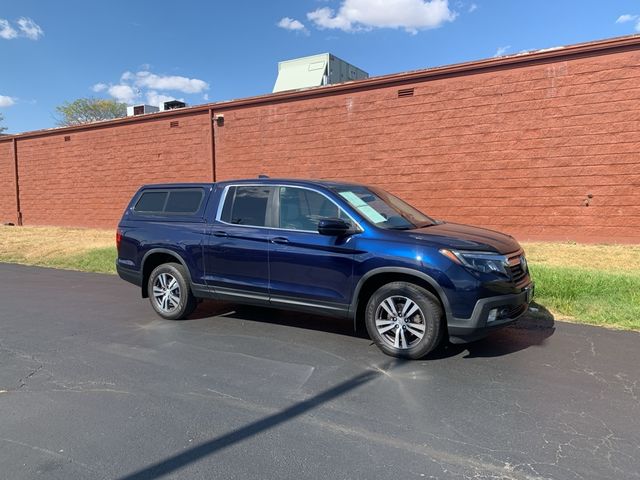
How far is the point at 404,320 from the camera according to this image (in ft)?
16.6

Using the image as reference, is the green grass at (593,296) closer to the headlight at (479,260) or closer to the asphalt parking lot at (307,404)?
the asphalt parking lot at (307,404)

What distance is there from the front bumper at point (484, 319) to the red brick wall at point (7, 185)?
23.3 meters

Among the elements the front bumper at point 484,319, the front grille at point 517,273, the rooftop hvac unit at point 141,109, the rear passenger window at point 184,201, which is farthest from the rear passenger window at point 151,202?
the rooftop hvac unit at point 141,109

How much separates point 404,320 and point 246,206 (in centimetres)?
244

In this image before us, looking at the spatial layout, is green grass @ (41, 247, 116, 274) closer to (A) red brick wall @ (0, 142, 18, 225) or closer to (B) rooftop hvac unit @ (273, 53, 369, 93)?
(B) rooftop hvac unit @ (273, 53, 369, 93)

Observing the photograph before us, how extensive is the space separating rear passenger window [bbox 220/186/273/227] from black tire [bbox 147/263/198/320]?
3.35ft

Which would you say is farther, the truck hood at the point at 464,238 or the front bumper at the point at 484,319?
the truck hood at the point at 464,238

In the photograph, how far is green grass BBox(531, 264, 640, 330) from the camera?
251 inches

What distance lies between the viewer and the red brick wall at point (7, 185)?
73.9ft

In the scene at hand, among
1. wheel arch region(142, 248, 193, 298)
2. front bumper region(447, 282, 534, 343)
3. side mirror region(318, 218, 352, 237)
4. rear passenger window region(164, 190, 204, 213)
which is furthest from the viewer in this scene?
rear passenger window region(164, 190, 204, 213)

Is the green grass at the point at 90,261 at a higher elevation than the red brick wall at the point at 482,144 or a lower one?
lower

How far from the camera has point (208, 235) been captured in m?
6.30

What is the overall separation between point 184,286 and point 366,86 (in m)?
8.57

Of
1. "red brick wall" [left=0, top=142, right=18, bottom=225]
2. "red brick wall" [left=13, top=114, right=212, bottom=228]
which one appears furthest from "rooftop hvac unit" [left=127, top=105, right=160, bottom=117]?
"red brick wall" [left=0, top=142, right=18, bottom=225]
